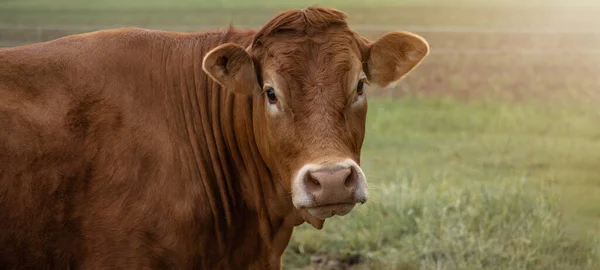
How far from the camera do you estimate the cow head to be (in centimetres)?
492

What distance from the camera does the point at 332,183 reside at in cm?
481

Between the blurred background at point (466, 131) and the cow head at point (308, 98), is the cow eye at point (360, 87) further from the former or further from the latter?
the blurred background at point (466, 131)

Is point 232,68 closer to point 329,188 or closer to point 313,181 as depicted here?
point 313,181

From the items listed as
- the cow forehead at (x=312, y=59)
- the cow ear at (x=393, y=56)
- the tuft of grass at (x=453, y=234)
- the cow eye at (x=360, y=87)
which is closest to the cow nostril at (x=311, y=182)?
the cow forehead at (x=312, y=59)

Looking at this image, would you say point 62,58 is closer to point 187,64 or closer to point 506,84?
point 187,64

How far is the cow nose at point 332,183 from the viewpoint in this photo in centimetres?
482

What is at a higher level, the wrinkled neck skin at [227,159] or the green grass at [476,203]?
the wrinkled neck skin at [227,159]

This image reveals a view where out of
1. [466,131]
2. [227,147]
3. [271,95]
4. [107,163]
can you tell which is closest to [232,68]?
[271,95]

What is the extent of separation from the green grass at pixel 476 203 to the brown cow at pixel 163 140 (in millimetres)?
2702

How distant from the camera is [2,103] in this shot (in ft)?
17.0

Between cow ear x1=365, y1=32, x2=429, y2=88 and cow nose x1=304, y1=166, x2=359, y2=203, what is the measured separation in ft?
3.18

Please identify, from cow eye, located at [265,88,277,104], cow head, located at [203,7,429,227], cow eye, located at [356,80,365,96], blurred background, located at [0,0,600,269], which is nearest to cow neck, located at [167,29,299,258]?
cow head, located at [203,7,429,227]

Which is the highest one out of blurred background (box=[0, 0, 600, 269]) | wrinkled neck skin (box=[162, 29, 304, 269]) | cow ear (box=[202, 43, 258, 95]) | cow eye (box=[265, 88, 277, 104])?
cow ear (box=[202, 43, 258, 95])

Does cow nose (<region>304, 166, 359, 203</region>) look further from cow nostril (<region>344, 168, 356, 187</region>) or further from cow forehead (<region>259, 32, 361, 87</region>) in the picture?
cow forehead (<region>259, 32, 361, 87</region>)
